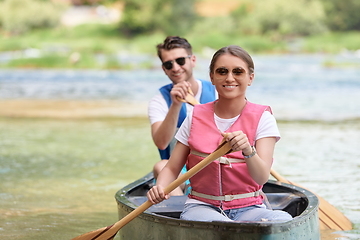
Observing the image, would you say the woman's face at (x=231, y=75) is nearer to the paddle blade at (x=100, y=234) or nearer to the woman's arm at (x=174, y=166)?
the woman's arm at (x=174, y=166)

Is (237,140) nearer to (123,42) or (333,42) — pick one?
(333,42)

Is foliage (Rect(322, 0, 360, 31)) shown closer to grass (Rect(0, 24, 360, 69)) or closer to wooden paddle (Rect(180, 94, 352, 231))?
grass (Rect(0, 24, 360, 69))

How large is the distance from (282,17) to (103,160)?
24.3 metres

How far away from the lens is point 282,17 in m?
29.0

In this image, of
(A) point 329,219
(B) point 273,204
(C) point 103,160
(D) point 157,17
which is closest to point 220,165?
(B) point 273,204

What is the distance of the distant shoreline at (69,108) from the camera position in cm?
1013

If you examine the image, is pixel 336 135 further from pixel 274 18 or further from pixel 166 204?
pixel 274 18

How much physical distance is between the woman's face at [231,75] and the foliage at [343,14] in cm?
2723

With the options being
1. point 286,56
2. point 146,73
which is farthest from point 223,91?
point 286,56

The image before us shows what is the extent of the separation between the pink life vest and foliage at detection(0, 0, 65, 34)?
27594 millimetres

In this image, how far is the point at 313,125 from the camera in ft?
28.5

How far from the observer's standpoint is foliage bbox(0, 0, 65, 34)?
28.7 meters

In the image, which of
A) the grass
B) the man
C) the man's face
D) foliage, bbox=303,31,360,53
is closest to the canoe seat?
the man

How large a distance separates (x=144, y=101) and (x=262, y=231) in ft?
35.4
